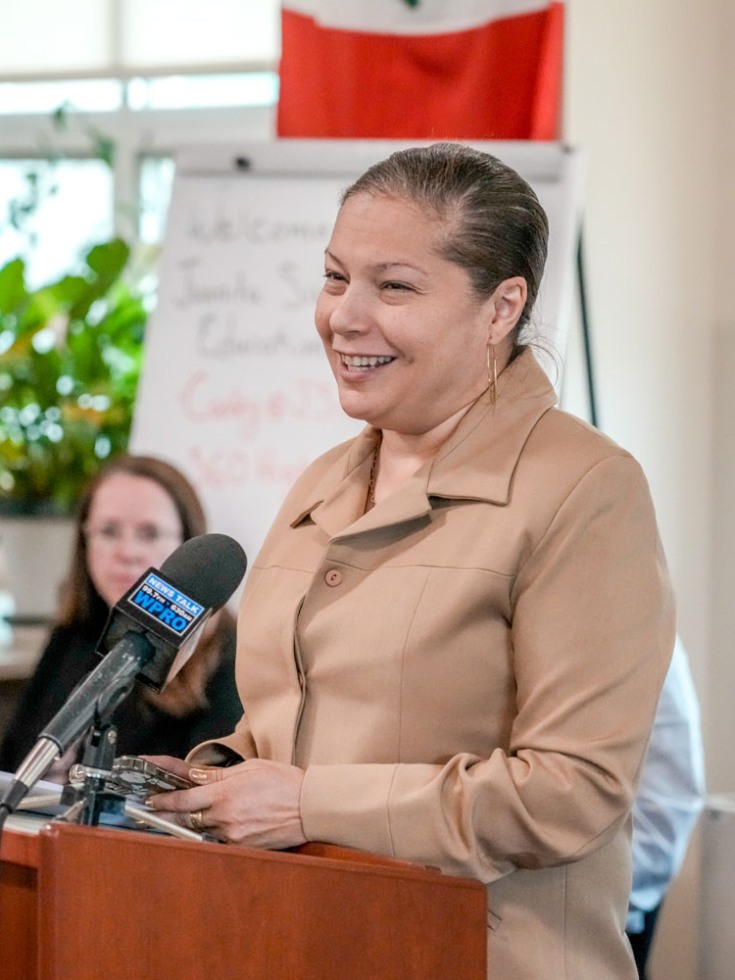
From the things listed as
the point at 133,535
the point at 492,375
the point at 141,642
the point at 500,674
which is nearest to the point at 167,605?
the point at 141,642

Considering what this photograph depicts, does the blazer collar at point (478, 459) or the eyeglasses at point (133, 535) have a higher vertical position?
the blazer collar at point (478, 459)

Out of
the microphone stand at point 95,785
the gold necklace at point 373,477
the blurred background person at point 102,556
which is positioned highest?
the gold necklace at point 373,477

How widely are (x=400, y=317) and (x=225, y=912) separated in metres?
0.57

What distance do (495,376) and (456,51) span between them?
186cm

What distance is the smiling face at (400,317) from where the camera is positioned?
130 centimetres

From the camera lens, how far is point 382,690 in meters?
1.26

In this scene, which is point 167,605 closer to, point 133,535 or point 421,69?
point 133,535

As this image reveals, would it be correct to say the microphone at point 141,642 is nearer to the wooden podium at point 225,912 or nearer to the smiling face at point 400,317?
the wooden podium at point 225,912

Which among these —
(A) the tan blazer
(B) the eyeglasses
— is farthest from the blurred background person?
(A) the tan blazer

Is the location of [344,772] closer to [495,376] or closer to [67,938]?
[67,938]

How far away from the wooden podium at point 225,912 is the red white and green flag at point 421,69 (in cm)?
224

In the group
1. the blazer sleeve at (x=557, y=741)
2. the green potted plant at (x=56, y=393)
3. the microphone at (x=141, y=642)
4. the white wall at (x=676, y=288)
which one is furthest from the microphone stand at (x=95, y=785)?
the green potted plant at (x=56, y=393)

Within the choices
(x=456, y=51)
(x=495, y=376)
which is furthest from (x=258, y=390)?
(x=495, y=376)

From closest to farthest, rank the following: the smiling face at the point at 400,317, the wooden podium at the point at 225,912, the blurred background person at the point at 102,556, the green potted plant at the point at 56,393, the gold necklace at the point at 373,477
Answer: the wooden podium at the point at 225,912, the smiling face at the point at 400,317, the gold necklace at the point at 373,477, the blurred background person at the point at 102,556, the green potted plant at the point at 56,393
